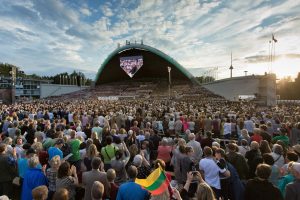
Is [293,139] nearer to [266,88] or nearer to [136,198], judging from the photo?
[136,198]

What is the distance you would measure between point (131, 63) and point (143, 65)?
4.93 m

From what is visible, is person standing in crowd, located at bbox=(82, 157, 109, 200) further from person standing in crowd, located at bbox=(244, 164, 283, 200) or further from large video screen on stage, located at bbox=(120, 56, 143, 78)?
large video screen on stage, located at bbox=(120, 56, 143, 78)

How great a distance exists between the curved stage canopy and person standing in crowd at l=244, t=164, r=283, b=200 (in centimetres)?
5687

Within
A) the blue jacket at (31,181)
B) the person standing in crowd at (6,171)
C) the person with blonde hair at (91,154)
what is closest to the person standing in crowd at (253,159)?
the person with blonde hair at (91,154)

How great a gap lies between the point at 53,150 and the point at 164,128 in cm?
771

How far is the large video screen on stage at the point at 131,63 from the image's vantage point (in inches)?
2439

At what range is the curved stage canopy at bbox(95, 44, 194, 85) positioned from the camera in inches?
2379

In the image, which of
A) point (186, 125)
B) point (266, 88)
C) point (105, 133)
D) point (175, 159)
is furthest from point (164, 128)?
point (266, 88)

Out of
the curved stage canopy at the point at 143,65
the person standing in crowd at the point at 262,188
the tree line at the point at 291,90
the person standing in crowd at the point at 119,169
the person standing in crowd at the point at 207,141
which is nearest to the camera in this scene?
the person standing in crowd at the point at 262,188

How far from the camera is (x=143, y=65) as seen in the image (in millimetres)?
66062

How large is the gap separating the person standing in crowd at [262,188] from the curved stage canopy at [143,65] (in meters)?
56.9

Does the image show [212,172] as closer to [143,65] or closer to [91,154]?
[91,154]

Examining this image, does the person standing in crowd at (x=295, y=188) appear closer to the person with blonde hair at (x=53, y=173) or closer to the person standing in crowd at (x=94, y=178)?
the person standing in crowd at (x=94, y=178)

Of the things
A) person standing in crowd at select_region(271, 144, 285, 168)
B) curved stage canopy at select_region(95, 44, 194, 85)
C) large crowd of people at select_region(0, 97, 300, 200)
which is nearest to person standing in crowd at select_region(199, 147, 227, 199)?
large crowd of people at select_region(0, 97, 300, 200)
